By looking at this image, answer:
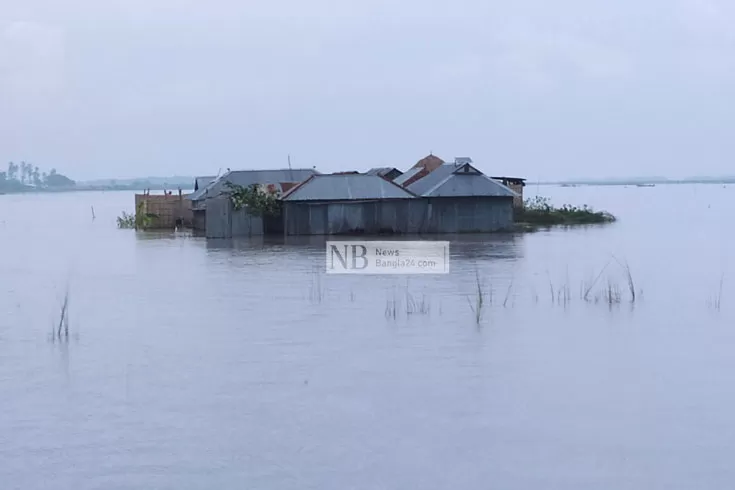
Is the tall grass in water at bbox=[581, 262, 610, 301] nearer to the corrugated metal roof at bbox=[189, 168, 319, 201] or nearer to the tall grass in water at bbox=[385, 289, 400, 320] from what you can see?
the tall grass in water at bbox=[385, 289, 400, 320]

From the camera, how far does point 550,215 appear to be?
37438 millimetres

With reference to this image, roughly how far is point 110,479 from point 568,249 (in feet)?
66.1

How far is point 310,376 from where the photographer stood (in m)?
10.4

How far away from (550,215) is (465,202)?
889 cm

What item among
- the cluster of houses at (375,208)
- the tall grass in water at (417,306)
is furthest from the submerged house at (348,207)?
the tall grass in water at (417,306)

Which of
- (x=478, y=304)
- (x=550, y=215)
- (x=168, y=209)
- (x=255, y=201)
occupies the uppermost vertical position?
(x=255, y=201)

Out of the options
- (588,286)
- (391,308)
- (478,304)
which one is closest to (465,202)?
(588,286)

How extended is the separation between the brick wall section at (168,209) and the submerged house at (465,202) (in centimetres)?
1052

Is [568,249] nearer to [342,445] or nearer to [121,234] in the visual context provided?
[121,234]

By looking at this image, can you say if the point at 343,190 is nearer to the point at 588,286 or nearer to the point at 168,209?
the point at 168,209

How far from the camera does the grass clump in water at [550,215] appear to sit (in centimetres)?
3684

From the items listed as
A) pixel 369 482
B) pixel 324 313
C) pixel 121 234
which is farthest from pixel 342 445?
pixel 121 234

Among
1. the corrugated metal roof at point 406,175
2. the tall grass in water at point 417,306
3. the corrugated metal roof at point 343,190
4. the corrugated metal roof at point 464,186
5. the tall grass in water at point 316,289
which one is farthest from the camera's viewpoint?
the corrugated metal roof at point 406,175

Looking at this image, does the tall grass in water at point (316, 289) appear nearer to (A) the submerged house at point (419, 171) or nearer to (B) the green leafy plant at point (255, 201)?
(B) the green leafy plant at point (255, 201)
